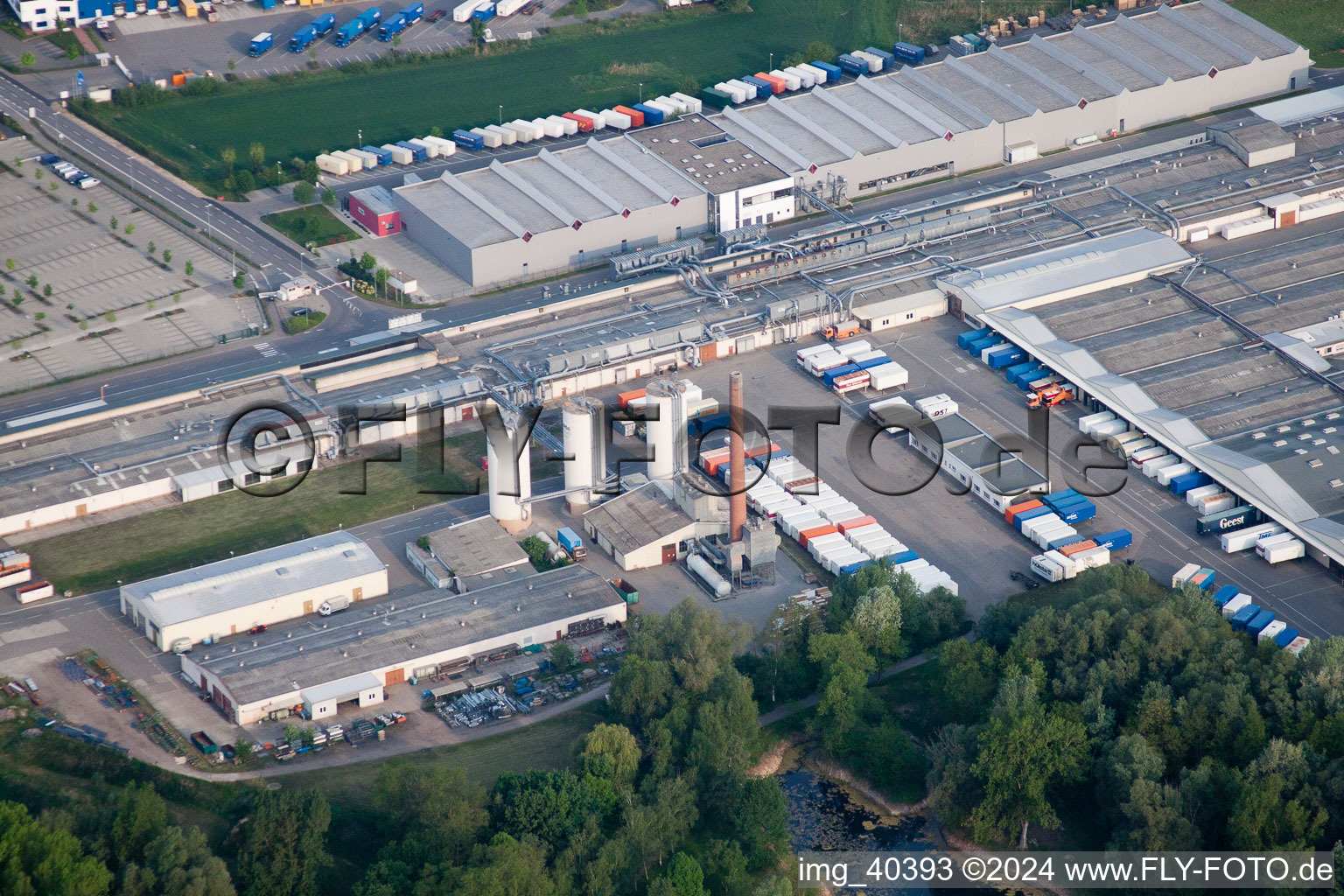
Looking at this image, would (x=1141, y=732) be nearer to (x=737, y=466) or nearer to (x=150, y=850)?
(x=737, y=466)

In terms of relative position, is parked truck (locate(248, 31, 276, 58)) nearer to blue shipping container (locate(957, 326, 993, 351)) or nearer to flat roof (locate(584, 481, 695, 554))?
blue shipping container (locate(957, 326, 993, 351))

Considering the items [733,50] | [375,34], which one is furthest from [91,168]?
[733,50]

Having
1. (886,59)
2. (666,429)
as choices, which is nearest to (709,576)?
(666,429)

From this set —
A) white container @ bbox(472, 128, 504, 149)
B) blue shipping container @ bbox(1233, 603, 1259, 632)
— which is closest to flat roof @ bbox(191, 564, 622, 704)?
blue shipping container @ bbox(1233, 603, 1259, 632)

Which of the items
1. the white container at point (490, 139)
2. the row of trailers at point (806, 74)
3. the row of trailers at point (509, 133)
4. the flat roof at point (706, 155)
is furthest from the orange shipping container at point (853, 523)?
the row of trailers at point (806, 74)

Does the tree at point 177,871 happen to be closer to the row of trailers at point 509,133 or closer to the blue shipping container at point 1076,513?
the blue shipping container at point 1076,513

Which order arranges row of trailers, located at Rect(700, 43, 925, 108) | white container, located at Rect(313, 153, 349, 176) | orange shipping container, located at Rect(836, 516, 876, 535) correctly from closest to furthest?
orange shipping container, located at Rect(836, 516, 876, 535)
white container, located at Rect(313, 153, 349, 176)
row of trailers, located at Rect(700, 43, 925, 108)

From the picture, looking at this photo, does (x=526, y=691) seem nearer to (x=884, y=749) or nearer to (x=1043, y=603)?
(x=884, y=749)
